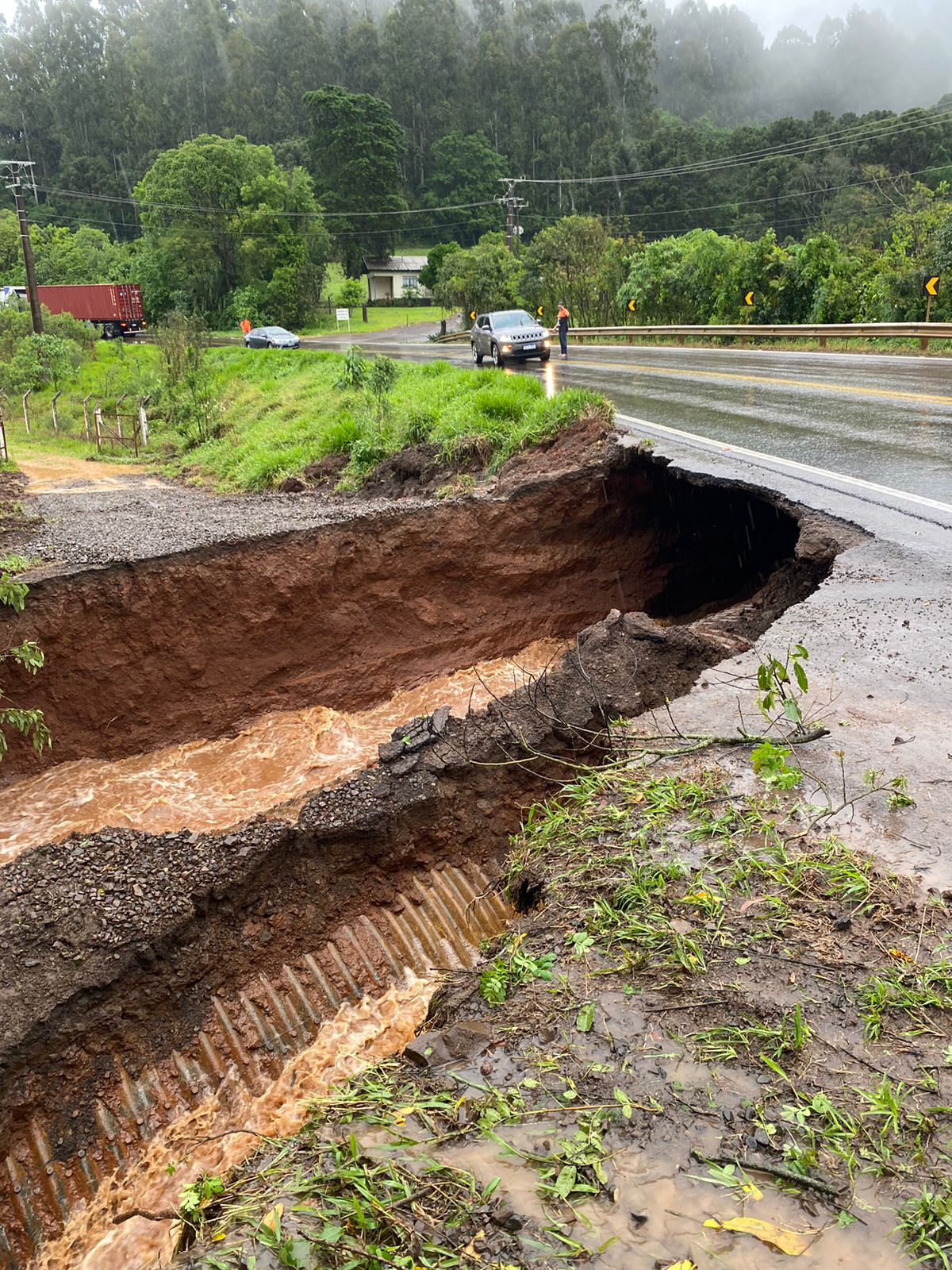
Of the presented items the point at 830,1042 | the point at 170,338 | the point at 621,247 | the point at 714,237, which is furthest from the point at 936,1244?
the point at 621,247

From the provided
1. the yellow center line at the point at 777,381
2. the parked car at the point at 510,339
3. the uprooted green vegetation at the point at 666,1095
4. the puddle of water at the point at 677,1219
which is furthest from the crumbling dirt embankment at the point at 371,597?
the parked car at the point at 510,339

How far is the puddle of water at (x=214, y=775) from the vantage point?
24.0ft

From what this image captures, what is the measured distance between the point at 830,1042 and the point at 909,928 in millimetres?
666

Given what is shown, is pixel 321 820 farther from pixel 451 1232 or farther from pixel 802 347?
pixel 802 347

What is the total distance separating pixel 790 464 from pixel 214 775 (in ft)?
21.1

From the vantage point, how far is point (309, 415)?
16.6 metres

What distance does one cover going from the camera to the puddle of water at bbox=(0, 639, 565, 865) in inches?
288

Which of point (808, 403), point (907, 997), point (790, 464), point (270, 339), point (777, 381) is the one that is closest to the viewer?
point (907, 997)

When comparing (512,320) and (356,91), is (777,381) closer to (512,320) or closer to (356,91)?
(512,320)

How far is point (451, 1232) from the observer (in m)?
2.33

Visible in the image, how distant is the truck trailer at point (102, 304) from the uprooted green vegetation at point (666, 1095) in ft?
173

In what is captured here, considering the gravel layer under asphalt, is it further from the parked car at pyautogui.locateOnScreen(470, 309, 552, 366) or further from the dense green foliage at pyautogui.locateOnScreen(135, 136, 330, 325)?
the dense green foliage at pyautogui.locateOnScreen(135, 136, 330, 325)

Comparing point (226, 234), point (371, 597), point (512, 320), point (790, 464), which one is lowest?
point (371, 597)

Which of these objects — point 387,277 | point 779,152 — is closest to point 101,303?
point 387,277
